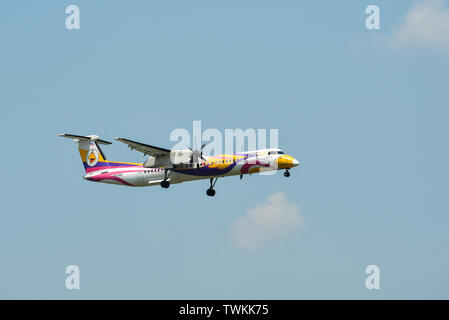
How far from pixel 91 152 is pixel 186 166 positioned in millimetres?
9069

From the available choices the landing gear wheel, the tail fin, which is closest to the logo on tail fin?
the tail fin

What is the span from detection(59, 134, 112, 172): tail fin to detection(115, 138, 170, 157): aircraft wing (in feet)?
16.0

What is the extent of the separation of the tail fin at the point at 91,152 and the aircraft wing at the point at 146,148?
4879 mm

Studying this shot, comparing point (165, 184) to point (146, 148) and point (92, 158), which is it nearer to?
point (146, 148)

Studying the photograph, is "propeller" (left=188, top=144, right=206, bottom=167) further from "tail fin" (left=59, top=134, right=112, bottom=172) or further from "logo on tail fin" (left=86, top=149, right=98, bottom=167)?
"logo on tail fin" (left=86, top=149, right=98, bottom=167)

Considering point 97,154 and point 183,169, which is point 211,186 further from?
point 97,154

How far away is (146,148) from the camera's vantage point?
54.0 metres

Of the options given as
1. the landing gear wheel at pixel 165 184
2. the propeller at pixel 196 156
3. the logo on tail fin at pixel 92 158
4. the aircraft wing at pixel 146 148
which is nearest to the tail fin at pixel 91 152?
the logo on tail fin at pixel 92 158

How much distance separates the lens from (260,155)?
2098 inches

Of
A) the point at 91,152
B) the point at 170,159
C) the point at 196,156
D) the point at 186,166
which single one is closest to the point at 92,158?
→ the point at 91,152

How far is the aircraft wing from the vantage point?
53469 millimetres
